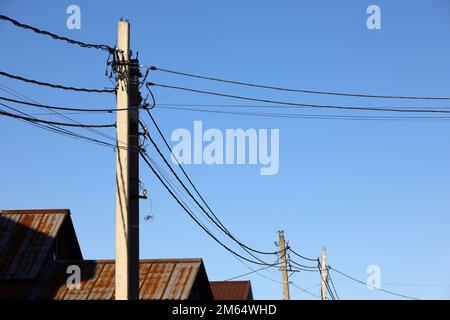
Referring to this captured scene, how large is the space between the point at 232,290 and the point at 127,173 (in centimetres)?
4070

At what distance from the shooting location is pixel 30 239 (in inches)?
1350

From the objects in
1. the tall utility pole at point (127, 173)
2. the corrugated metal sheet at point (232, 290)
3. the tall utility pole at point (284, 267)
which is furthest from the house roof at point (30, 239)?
the corrugated metal sheet at point (232, 290)

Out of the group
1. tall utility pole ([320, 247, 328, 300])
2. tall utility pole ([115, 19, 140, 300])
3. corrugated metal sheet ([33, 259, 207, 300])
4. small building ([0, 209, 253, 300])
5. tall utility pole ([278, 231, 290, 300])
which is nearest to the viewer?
tall utility pole ([115, 19, 140, 300])

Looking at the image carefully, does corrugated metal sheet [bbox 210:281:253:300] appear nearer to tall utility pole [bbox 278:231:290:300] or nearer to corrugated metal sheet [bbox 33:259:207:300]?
tall utility pole [bbox 278:231:290:300]

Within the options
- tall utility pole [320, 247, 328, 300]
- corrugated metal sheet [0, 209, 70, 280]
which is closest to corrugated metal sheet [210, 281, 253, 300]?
tall utility pole [320, 247, 328, 300]

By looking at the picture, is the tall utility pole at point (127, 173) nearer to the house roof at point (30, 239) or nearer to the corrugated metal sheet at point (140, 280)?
the corrugated metal sheet at point (140, 280)

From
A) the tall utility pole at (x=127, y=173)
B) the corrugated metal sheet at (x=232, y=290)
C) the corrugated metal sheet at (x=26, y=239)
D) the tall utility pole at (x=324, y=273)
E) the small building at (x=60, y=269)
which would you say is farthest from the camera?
the corrugated metal sheet at (x=232, y=290)

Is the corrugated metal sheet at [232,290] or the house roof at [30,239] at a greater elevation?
the house roof at [30,239]

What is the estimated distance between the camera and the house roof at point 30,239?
33312mm

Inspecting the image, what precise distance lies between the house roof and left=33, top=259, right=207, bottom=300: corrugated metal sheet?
2.77ft

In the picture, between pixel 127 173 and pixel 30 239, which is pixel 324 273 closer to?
pixel 30 239

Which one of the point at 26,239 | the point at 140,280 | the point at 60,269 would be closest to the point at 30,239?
the point at 26,239

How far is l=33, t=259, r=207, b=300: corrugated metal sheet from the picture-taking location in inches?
1188
